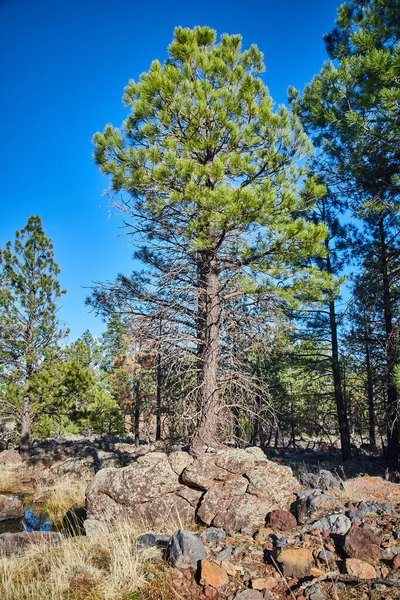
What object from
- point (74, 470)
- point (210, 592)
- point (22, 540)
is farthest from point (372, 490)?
point (74, 470)

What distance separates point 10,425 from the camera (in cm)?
2414

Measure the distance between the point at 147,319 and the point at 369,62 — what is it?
260 inches

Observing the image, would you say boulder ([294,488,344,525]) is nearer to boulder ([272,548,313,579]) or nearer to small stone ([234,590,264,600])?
boulder ([272,548,313,579])

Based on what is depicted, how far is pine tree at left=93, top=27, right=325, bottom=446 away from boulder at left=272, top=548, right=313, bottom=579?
3.44 m

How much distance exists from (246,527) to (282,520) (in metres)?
0.53

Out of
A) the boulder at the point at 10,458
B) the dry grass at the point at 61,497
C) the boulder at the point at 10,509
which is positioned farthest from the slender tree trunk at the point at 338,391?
the boulder at the point at 10,458

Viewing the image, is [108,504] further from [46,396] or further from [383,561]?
[46,396]

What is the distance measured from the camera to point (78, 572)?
4.25 metres

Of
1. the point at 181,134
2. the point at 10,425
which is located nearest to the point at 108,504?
the point at 181,134

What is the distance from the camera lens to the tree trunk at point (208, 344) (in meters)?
7.50

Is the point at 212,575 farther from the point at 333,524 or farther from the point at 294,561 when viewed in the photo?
the point at 333,524

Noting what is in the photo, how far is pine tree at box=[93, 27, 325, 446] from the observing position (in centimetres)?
727

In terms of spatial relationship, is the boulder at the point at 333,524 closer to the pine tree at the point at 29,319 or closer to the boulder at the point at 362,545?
the boulder at the point at 362,545

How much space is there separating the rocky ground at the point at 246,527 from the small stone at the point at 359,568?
10mm
